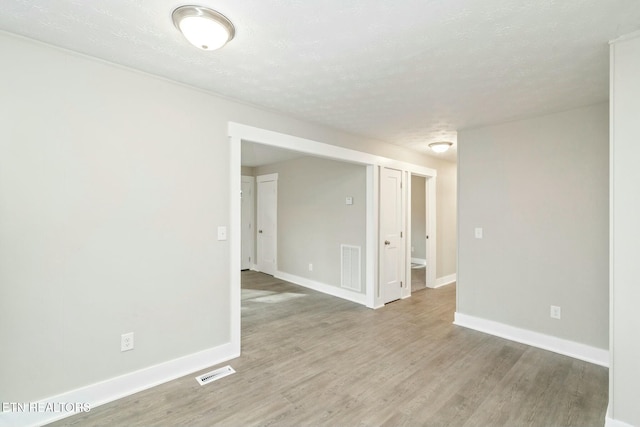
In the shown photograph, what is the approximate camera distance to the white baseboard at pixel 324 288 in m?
4.66

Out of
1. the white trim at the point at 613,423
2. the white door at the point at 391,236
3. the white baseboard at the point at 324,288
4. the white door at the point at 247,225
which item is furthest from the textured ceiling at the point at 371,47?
the white door at the point at 247,225

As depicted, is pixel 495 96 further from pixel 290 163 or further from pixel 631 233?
pixel 290 163

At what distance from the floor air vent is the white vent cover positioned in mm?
2474

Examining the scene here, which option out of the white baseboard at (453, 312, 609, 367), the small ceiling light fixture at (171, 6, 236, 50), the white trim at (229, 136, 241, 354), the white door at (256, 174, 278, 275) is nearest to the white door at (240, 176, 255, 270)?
the white door at (256, 174, 278, 275)

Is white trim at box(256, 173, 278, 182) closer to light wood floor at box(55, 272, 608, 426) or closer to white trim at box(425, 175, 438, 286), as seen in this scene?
white trim at box(425, 175, 438, 286)

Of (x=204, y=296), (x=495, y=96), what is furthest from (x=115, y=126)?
(x=495, y=96)

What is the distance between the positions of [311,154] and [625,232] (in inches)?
109

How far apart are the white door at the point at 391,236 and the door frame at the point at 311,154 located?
0.14 m

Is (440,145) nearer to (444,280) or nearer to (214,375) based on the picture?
(444,280)

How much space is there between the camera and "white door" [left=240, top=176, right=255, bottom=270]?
22.3 ft

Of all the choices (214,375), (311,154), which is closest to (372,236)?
(311,154)

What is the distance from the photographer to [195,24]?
63.4 inches

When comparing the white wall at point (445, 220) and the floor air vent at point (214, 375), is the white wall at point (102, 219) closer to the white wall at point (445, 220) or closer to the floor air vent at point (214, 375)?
the floor air vent at point (214, 375)

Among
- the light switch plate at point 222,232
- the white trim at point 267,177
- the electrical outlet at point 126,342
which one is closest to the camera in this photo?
the electrical outlet at point 126,342
